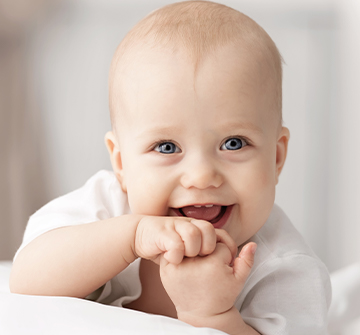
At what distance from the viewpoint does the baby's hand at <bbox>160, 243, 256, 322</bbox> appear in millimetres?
787

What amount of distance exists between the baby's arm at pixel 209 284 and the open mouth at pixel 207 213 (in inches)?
4.7

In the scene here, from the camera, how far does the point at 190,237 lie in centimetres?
76

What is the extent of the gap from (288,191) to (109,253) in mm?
1523

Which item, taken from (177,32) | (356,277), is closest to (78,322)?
(177,32)

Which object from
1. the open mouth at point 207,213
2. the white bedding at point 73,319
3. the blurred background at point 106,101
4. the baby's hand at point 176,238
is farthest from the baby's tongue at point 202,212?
the blurred background at point 106,101

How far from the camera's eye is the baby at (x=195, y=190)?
81 centimetres

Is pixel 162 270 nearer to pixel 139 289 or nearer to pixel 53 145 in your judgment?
pixel 139 289

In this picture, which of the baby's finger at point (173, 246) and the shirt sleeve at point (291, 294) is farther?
the shirt sleeve at point (291, 294)

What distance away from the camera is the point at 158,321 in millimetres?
743

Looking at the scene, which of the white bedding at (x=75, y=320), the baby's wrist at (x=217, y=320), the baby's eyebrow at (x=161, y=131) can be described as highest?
the baby's eyebrow at (x=161, y=131)

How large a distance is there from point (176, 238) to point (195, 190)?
13 centimetres

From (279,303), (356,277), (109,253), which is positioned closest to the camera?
(109,253)

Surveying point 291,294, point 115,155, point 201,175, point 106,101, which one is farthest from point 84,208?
point 106,101

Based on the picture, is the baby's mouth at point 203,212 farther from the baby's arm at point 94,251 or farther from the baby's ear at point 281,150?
the baby's ear at point 281,150
